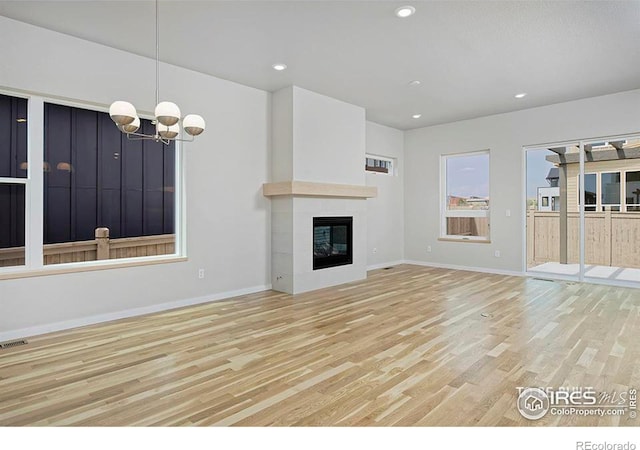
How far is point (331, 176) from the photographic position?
5.71 meters

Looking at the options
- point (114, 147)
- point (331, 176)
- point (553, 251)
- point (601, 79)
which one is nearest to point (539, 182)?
point (553, 251)

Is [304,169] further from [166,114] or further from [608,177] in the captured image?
[608,177]

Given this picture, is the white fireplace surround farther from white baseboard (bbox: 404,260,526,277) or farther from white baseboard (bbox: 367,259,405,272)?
white baseboard (bbox: 404,260,526,277)

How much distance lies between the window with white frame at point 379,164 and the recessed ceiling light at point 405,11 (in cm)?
402

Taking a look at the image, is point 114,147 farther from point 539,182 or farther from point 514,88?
point 539,182

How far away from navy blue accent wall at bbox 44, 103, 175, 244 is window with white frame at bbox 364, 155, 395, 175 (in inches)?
155

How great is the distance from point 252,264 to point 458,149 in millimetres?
4692

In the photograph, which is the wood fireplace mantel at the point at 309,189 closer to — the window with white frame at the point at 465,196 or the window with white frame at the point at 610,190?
the window with white frame at the point at 465,196

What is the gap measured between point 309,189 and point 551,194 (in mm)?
4282

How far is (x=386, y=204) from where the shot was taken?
25.1 ft

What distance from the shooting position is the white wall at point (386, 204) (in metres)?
7.29

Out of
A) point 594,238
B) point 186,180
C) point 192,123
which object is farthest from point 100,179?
point 594,238

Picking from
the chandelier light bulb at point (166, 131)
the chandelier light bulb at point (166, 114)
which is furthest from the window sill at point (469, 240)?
the chandelier light bulb at point (166, 114)

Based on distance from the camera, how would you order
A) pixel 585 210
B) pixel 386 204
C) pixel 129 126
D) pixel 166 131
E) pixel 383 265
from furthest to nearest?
pixel 386 204 → pixel 383 265 → pixel 585 210 → pixel 166 131 → pixel 129 126
